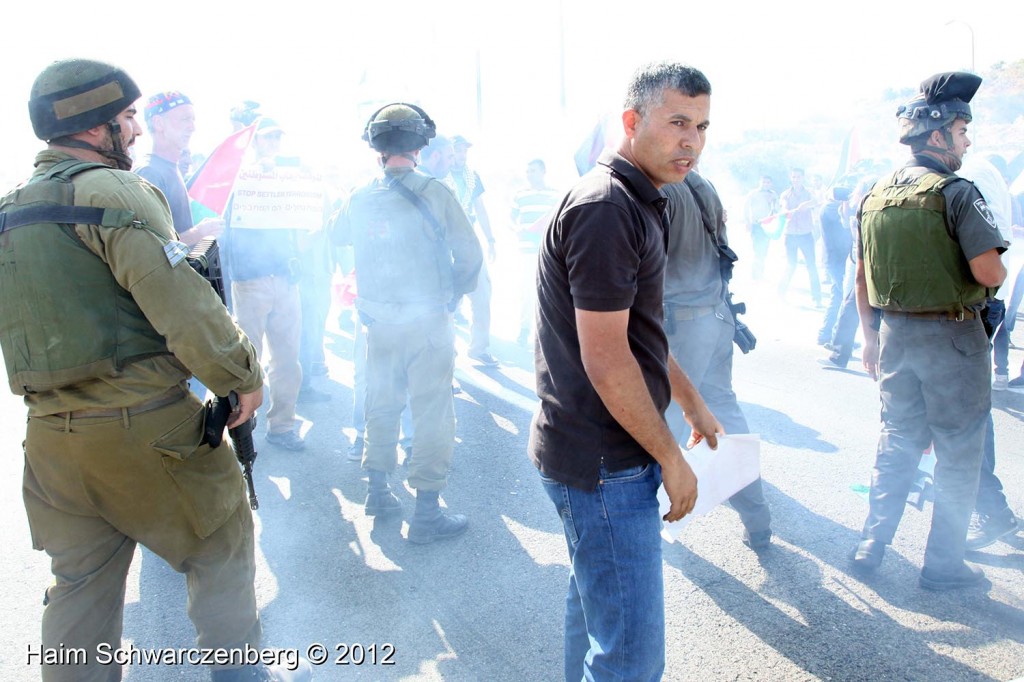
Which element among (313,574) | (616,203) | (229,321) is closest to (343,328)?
(313,574)

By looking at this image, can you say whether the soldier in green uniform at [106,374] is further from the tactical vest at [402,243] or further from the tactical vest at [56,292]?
the tactical vest at [402,243]

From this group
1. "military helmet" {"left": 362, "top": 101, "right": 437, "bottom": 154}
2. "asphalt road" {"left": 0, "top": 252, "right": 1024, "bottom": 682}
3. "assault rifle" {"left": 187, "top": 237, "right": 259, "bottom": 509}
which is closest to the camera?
"assault rifle" {"left": 187, "top": 237, "right": 259, "bottom": 509}

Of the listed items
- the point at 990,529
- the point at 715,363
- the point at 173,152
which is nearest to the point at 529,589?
the point at 715,363

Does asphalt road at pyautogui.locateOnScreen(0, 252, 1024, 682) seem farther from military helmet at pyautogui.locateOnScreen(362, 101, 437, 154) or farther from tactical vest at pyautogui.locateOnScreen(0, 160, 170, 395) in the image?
military helmet at pyautogui.locateOnScreen(362, 101, 437, 154)

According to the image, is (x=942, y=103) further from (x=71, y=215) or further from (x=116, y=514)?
(x=116, y=514)

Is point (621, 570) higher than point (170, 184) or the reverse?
the reverse

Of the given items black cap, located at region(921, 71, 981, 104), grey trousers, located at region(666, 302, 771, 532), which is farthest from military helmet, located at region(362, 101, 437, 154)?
black cap, located at region(921, 71, 981, 104)

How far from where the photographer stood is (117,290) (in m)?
2.05

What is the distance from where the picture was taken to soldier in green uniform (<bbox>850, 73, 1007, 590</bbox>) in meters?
A: 3.04

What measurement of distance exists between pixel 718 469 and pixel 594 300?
0.77 meters

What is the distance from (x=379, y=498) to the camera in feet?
13.4

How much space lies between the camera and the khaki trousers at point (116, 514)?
2.10 metres

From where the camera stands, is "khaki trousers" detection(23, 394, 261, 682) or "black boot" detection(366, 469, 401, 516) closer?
"khaki trousers" detection(23, 394, 261, 682)

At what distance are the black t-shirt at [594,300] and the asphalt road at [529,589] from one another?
4.14 feet
